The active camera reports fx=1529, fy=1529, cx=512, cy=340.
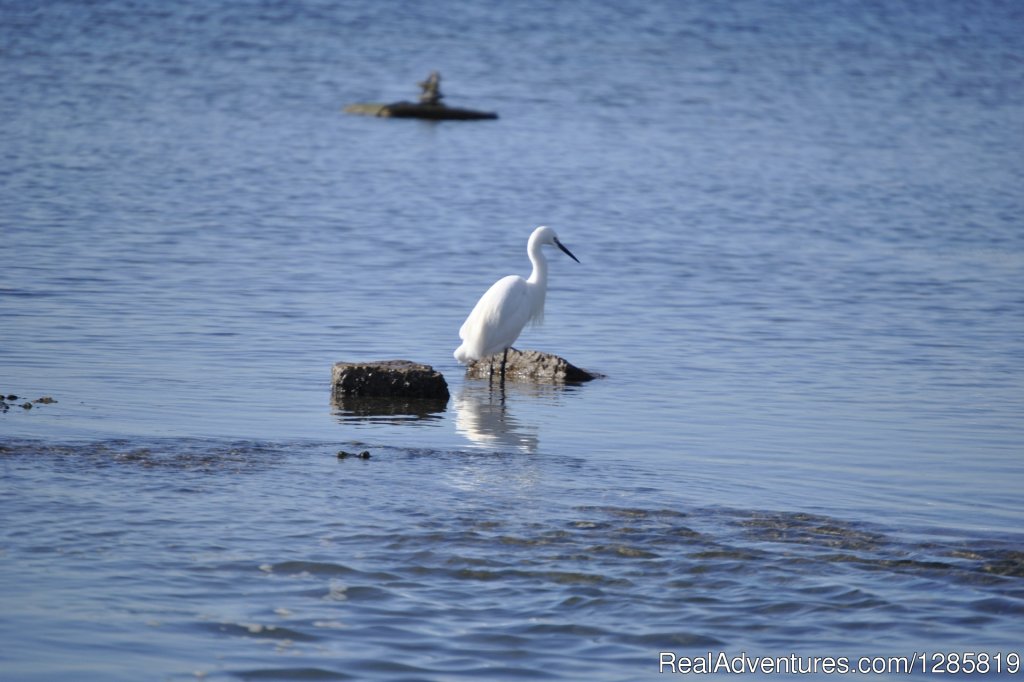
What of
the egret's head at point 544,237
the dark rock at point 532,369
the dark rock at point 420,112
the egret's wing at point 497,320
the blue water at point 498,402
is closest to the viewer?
the blue water at point 498,402

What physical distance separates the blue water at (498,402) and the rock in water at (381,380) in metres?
0.20

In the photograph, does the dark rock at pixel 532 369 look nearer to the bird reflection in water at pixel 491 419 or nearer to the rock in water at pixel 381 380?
the bird reflection in water at pixel 491 419

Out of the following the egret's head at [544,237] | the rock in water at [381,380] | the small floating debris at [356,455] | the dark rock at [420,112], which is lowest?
the small floating debris at [356,455]

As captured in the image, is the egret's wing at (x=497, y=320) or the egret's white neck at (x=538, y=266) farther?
the egret's white neck at (x=538, y=266)

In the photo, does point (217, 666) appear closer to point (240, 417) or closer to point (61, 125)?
point (240, 417)

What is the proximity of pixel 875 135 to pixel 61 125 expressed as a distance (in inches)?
626

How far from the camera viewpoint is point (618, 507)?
286 inches

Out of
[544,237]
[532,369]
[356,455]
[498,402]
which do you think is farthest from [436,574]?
[544,237]

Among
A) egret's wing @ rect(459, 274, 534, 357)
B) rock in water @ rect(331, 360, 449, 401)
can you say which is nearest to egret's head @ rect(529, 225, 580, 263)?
egret's wing @ rect(459, 274, 534, 357)

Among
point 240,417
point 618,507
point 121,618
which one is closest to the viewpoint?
point 121,618

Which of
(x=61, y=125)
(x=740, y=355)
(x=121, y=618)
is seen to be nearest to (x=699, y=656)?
(x=121, y=618)

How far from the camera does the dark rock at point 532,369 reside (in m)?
10.8

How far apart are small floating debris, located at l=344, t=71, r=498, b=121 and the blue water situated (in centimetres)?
53

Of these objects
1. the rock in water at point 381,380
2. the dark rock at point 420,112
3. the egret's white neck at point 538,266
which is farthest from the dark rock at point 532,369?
the dark rock at point 420,112
